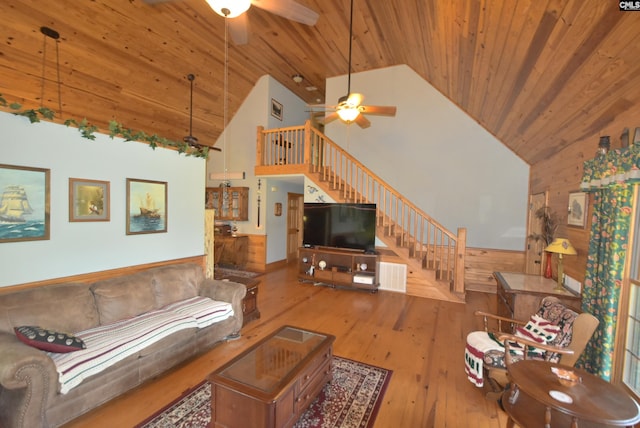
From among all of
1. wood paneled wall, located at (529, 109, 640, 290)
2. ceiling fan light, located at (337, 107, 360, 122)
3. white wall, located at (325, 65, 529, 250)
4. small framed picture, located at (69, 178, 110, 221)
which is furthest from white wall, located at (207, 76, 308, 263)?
wood paneled wall, located at (529, 109, 640, 290)

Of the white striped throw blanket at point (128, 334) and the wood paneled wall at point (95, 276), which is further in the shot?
the wood paneled wall at point (95, 276)

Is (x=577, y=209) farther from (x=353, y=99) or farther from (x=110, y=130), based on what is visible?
(x=110, y=130)

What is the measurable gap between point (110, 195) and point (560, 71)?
4508 mm

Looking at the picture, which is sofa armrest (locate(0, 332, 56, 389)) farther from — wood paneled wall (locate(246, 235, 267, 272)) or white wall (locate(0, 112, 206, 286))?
wood paneled wall (locate(246, 235, 267, 272))

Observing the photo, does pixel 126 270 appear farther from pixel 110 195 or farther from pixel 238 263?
pixel 238 263

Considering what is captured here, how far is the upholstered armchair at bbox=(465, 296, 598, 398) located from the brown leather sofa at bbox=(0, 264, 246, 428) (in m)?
2.54

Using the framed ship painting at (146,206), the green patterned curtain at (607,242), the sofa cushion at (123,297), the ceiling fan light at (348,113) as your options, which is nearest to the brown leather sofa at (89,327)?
A: the sofa cushion at (123,297)

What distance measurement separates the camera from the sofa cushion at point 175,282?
300 centimetres

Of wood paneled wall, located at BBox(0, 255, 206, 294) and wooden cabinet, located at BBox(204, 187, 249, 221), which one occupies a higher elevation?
wooden cabinet, located at BBox(204, 187, 249, 221)

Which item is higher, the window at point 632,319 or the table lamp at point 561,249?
the table lamp at point 561,249

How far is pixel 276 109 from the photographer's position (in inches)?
273

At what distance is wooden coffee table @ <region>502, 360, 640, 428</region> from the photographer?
1.43 metres

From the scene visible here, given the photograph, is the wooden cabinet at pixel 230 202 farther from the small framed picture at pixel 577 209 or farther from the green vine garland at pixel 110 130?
the small framed picture at pixel 577 209

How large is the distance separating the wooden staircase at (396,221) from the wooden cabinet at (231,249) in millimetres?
1718
